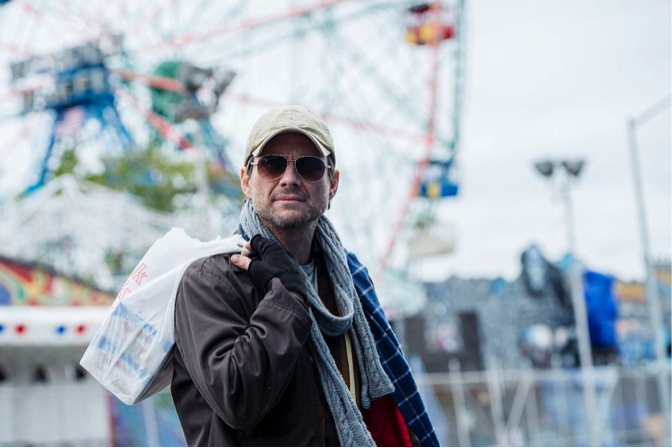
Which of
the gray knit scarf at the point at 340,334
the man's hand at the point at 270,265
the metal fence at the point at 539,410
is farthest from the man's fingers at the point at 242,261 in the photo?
the metal fence at the point at 539,410

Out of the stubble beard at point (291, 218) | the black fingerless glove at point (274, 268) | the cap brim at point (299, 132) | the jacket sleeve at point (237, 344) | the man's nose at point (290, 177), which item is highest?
the cap brim at point (299, 132)

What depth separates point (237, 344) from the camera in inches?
76.5

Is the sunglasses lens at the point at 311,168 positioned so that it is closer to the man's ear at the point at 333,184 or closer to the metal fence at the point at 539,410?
the man's ear at the point at 333,184

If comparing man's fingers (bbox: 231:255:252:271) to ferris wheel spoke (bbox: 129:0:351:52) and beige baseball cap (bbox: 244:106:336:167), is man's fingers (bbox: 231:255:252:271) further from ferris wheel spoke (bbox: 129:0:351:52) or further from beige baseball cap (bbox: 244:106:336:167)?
ferris wheel spoke (bbox: 129:0:351:52)

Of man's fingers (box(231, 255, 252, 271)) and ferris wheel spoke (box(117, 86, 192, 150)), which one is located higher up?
ferris wheel spoke (box(117, 86, 192, 150))

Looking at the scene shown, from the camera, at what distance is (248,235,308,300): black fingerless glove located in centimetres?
207

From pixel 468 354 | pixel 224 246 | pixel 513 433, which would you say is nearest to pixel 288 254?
pixel 224 246

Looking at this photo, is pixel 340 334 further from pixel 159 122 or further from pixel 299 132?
pixel 159 122

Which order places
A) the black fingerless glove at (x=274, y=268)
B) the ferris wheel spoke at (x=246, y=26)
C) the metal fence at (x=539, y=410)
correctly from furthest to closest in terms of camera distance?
the ferris wheel spoke at (x=246, y=26)
the metal fence at (x=539, y=410)
the black fingerless glove at (x=274, y=268)

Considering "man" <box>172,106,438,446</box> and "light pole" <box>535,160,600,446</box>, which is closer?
"man" <box>172,106,438,446</box>

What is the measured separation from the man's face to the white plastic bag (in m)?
0.11

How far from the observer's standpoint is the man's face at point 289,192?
222 cm

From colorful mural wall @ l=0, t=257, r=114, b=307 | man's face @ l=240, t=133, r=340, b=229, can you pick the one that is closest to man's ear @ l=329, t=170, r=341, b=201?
man's face @ l=240, t=133, r=340, b=229

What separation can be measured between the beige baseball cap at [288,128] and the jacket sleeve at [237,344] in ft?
1.11
